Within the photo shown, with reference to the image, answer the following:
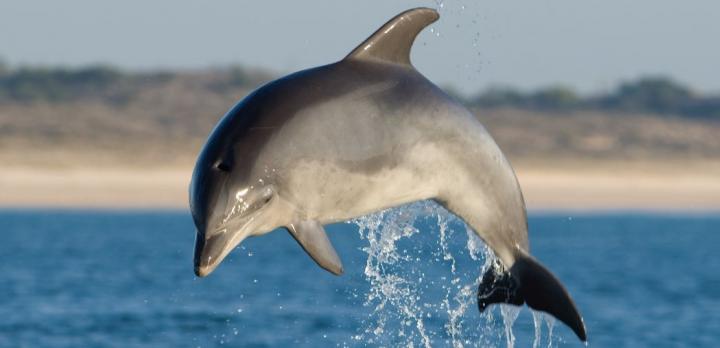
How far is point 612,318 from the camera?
21.7 m

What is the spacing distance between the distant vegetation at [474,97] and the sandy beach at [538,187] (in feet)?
66.9

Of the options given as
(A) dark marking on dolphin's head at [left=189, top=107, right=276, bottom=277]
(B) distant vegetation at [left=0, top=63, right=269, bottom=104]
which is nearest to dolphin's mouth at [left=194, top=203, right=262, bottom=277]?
(A) dark marking on dolphin's head at [left=189, top=107, right=276, bottom=277]

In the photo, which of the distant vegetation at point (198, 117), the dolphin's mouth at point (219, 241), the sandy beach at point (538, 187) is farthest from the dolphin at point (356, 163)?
the distant vegetation at point (198, 117)

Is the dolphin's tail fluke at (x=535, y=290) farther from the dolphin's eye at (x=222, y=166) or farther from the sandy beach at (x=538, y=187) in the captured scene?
the sandy beach at (x=538, y=187)

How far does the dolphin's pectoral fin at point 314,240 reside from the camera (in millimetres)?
7750

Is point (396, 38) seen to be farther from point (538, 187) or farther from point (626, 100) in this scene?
point (626, 100)

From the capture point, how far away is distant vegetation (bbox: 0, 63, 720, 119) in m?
89.2

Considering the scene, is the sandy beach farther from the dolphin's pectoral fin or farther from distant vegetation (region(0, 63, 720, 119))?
the dolphin's pectoral fin

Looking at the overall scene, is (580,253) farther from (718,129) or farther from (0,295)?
(718,129)

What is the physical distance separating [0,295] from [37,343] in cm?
628

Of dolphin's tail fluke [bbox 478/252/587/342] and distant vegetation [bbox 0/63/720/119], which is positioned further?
distant vegetation [bbox 0/63/720/119]

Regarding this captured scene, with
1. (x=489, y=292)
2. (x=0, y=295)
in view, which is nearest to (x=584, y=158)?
(x=0, y=295)

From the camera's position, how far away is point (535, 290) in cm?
927

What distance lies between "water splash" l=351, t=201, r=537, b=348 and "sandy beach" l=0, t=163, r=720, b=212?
22.9 m
